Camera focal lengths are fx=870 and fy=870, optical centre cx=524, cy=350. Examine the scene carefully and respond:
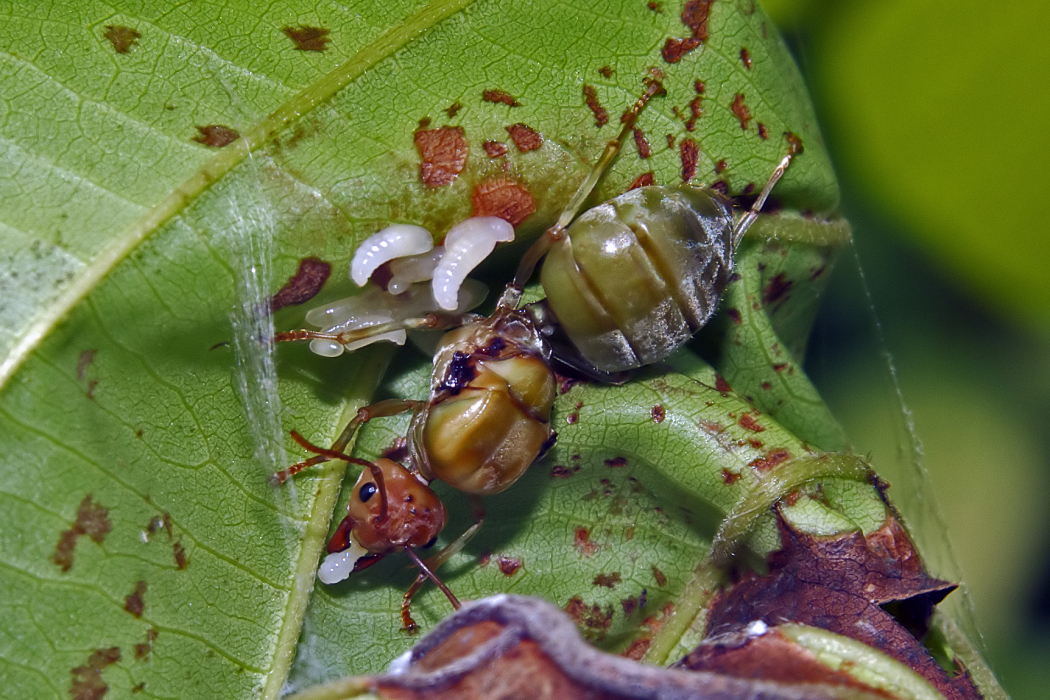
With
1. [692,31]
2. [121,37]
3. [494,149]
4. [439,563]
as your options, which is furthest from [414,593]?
[692,31]

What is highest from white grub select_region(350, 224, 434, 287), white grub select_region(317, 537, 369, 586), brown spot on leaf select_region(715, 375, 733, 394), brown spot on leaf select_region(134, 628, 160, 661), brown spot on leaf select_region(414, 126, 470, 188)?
brown spot on leaf select_region(414, 126, 470, 188)

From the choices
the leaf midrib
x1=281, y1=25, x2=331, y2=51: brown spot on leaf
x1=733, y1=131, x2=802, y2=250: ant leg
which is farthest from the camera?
x1=733, y1=131, x2=802, y2=250: ant leg

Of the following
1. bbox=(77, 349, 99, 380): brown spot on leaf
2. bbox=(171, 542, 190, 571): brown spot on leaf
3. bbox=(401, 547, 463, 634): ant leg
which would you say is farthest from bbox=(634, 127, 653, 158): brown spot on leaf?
bbox=(171, 542, 190, 571): brown spot on leaf

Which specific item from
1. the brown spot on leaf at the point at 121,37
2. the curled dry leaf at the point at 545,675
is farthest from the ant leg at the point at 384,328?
the curled dry leaf at the point at 545,675

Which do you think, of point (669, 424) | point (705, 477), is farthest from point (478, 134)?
point (705, 477)

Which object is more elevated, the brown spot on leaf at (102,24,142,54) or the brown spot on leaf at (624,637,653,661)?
the brown spot on leaf at (102,24,142,54)

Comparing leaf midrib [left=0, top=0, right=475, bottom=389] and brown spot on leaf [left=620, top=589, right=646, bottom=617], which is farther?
brown spot on leaf [left=620, top=589, right=646, bottom=617]

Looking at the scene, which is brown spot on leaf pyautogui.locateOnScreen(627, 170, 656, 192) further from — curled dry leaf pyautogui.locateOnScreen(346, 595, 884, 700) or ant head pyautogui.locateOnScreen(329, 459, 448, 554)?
curled dry leaf pyautogui.locateOnScreen(346, 595, 884, 700)
